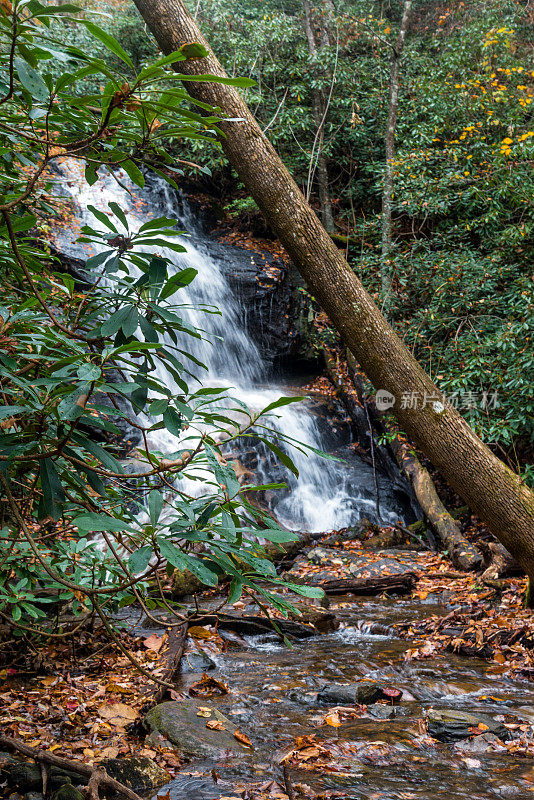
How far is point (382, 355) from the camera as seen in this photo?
3.91 metres

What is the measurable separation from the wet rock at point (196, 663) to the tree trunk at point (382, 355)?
214 cm

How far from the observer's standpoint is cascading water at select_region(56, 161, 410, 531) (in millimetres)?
8320

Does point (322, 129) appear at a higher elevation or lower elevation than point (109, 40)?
higher

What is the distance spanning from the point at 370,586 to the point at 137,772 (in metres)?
3.87

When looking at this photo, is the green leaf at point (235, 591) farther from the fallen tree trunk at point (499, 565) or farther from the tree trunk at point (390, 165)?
the tree trunk at point (390, 165)

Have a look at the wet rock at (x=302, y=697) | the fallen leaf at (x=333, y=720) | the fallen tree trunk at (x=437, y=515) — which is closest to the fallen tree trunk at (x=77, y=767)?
the fallen leaf at (x=333, y=720)

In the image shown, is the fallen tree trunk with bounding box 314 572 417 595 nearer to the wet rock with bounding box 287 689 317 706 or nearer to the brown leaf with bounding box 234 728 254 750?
the wet rock with bounding box 287 689 317 706


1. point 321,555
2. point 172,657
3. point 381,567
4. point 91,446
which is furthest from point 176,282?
point 321,555

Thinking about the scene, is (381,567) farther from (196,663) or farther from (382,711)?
(382,711)

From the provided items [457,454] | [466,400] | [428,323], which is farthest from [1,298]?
[428,323]

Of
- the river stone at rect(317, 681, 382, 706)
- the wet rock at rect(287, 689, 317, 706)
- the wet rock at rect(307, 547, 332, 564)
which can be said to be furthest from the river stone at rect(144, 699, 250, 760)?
the wet rock at rect(307, 547, 332, 564)

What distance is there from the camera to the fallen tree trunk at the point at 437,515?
238 inches

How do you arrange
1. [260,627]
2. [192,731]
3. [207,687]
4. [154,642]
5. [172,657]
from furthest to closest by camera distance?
[260,627]
[154,642]
[172,657]
[207,687]
[192,731]

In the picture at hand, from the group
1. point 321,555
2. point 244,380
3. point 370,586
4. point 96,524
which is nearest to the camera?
point 96,524
